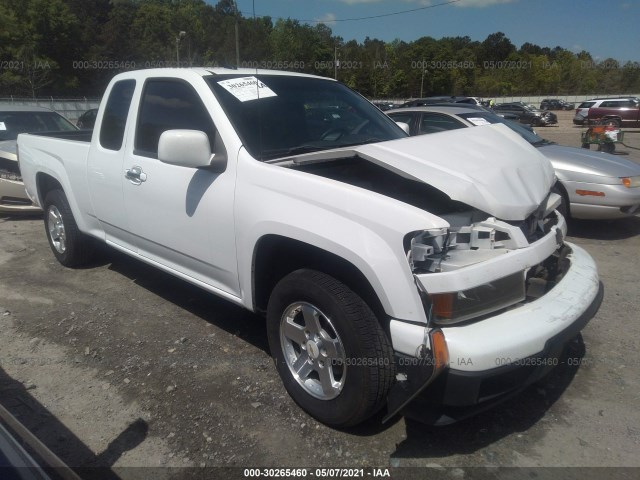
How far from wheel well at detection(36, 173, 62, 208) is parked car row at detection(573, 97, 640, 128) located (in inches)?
1022

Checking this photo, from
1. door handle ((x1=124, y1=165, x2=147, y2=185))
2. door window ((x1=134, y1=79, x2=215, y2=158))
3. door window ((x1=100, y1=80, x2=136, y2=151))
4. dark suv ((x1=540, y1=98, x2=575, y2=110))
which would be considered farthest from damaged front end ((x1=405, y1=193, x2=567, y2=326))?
dark suv ((x1=540, y1=98, x2=575, y2=110))

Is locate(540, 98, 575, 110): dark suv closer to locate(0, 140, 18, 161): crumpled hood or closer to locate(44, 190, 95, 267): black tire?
locate(0, 140, 18, 161): crumpled hood

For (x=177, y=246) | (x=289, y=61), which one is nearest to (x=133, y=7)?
(x=289, y=61)

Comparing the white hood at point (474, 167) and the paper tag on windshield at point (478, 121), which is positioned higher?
the white hood at point (474, 167)

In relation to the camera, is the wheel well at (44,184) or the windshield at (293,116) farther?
the wheel well at (44,184)

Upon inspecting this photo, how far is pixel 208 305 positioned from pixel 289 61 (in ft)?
16.1

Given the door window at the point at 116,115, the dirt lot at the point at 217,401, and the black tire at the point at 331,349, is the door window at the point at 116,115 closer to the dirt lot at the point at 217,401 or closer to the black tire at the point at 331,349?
the dirt lot at the point at 217,401

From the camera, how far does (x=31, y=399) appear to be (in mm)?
3057

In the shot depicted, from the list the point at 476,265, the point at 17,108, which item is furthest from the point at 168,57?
the point at 476,265

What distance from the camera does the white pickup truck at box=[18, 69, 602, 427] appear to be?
220 cm

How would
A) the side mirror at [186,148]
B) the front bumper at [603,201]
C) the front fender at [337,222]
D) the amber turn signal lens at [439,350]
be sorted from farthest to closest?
the front bumper at [603,201], the side mirror at [186,148], the front fender at [337,222], the amber turn signal lens at [439,350]

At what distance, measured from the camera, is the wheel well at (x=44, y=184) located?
5.10m

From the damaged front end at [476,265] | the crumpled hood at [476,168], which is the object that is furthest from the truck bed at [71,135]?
the damaged front end at [476,265]

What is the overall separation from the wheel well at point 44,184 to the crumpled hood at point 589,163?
557 centimetres
